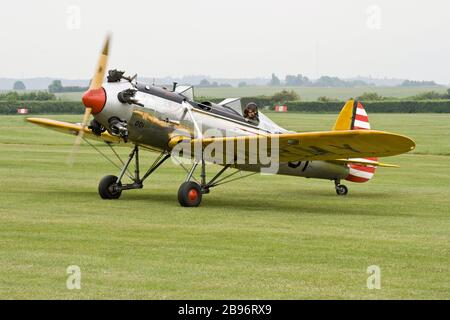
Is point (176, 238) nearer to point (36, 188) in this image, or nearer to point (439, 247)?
point (439, 247)

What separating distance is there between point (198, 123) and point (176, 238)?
532 centimetres

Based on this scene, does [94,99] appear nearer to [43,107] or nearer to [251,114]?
[251,114]

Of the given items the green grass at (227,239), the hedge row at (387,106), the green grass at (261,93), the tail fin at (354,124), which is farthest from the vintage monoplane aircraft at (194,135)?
the green grass at (261,93)

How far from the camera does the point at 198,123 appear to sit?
18.2 metres

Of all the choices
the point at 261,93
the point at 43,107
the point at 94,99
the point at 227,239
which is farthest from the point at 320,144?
the point at 261,93

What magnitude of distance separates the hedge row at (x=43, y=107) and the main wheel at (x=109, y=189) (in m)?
56.3

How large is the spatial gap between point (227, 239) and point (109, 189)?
5692mm

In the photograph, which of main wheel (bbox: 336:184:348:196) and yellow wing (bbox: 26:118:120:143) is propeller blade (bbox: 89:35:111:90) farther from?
main wheel (bbox: 336:184:348:196)

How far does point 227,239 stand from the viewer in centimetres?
1322

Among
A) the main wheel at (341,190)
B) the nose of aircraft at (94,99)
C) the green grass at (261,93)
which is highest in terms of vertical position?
the nose of aircraft at (94,99)

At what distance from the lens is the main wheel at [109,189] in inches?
723

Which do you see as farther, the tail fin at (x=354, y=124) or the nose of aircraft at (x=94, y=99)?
the tail fin at (x=354, y=124)

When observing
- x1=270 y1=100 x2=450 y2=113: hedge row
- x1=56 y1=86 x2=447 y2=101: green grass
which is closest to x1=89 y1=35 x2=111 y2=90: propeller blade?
x1=270 y1=100 x2=450 y2=113: hedge row

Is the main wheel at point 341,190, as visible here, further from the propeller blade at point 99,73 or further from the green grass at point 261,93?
the green grass at point 261,93
